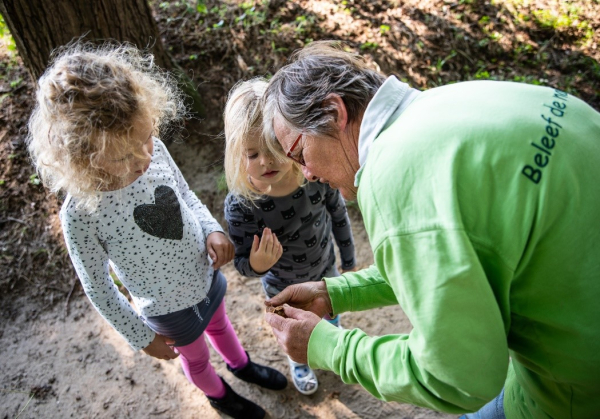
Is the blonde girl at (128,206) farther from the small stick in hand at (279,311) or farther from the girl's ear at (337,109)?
the girl's ear at (337,109)

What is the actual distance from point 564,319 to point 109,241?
1673mm

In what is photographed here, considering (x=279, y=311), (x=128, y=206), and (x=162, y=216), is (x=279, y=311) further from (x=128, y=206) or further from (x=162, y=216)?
(x=128, y=206)

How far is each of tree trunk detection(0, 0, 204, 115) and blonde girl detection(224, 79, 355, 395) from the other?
1743 mm

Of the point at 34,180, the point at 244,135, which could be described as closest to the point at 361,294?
the point at 244,135

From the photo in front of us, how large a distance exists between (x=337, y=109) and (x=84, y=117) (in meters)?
0.92

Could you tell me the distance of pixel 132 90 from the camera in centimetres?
175

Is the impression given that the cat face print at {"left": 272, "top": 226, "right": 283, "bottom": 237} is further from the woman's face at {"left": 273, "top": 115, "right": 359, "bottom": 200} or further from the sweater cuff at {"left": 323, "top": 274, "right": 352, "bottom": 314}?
the woman's face at {"left": 273, "top": 115, "right": 359, "bottom": 200}

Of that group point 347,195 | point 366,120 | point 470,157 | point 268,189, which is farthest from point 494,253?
point 268,189

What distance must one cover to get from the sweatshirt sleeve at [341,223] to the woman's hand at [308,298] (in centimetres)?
56

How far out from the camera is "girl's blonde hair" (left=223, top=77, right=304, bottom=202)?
1982mm

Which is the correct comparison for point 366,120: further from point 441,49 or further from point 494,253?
point 441,49

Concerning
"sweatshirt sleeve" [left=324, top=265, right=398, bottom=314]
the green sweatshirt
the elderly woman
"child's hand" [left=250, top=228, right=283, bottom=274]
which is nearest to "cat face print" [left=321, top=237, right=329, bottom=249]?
"child's hand" [left=250, top=228, right=283, bottom=274]

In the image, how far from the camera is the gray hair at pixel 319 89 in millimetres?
1453

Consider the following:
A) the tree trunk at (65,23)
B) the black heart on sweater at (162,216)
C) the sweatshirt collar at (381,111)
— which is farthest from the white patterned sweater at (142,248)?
the tree trunk at (65,23)
